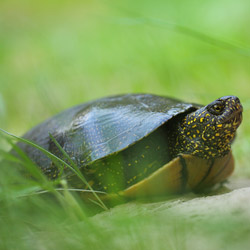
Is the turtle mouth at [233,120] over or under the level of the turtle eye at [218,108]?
under

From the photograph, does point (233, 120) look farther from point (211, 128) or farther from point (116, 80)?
point (116, 80)

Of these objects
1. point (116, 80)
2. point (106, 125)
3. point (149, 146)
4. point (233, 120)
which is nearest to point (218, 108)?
point (233, 120)

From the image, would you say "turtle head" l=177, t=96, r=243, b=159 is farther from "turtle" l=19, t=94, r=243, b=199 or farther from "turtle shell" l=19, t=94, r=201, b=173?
"turtle shell" l=19, t=94, r=201, b=173

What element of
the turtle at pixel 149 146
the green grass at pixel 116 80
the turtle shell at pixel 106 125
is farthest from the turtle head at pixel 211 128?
the green grass at pixel 116 80

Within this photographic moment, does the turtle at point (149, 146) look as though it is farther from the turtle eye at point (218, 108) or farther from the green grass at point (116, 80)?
the green grass at point (116, 80)

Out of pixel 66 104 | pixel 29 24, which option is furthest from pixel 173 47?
pixel 29 24

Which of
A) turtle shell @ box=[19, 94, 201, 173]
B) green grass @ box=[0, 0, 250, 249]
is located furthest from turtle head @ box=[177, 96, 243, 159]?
green grass @ box=[0, 0, 250, 249]

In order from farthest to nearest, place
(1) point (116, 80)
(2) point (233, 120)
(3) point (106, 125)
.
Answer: (1) point (116, 80) → (3) point (106, 125) → (2) point (233, 120)
